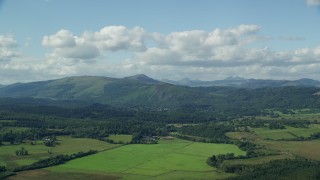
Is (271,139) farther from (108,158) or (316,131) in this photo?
(108,158)

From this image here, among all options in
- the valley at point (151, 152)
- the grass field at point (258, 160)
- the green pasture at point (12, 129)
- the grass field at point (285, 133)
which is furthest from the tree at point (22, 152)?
the grass field at point (285, 133)

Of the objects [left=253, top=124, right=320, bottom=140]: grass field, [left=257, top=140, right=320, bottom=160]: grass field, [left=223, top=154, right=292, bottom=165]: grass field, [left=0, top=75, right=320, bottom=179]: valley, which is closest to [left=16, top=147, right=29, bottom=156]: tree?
[left=0, top=75, right=320, bottom=179]: valley

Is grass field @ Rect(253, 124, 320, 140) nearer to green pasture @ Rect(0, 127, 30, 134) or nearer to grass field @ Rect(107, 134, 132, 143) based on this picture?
grass field @ Rect(107, 134, 132, 143)

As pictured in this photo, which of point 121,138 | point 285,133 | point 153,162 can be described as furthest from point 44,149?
point 285,133

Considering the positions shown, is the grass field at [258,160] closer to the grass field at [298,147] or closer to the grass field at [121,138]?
the grass field at [298,147]

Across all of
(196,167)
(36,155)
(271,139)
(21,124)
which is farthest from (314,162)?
(21,124)
